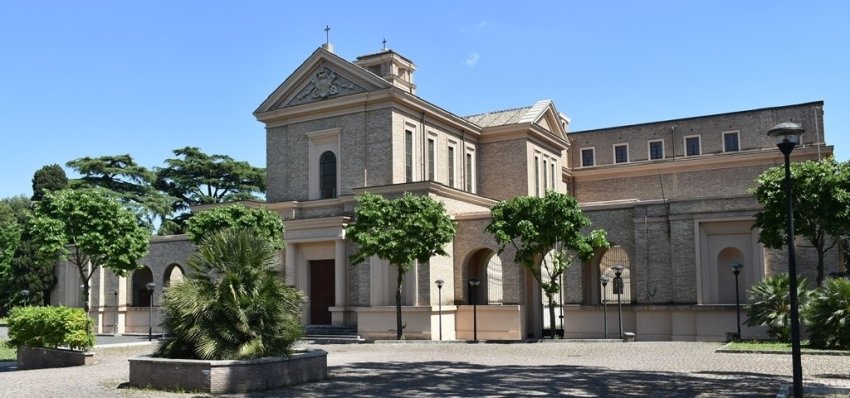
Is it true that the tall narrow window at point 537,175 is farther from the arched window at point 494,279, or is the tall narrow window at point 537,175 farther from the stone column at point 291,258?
the stone column at point 291,258

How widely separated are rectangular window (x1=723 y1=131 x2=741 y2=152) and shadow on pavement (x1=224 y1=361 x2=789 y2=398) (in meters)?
38.6

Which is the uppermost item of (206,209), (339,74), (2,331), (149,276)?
(339,74)

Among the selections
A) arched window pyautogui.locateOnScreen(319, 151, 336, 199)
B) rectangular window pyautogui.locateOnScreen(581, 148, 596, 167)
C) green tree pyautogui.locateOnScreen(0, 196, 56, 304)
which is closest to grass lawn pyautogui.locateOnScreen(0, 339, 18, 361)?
arched window pyautogui.locateOnScreen(319, 151, 336, 199)

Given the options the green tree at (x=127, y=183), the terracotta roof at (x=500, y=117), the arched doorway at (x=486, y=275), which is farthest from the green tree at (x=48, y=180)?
the arched doorway at (x=486, y=275)

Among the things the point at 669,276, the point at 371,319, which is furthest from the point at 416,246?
the point at 669,276

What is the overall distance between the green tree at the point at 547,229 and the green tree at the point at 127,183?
36.4m

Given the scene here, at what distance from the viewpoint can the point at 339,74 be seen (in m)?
37.7

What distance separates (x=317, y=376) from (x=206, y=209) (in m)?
23.3

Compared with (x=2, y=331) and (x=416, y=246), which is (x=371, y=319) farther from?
(x=2, y=331)

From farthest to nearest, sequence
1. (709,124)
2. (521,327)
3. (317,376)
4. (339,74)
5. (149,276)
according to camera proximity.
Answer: (709,124), (149,276), (339,74), (521,327), (317,376)

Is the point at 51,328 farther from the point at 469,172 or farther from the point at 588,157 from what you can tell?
the point at 588,157

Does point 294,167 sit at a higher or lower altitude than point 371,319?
higher

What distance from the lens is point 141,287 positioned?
46.8 m

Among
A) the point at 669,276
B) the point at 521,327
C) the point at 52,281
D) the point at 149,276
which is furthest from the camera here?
the point at 52,281
